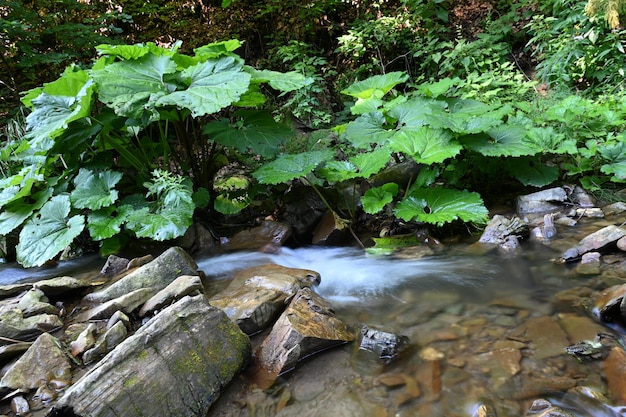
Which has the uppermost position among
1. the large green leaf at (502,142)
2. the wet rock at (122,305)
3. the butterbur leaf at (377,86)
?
the butterbur leaf at (377,86)

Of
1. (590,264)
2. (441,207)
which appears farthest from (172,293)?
(590,264)

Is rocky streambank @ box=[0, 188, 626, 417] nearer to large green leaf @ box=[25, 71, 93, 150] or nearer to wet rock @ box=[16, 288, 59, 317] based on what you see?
wet rock @ box=[16, 288, 59, 317]

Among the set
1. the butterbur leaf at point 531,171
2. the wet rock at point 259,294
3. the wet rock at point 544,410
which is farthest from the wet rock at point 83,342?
the butterbur leaf at point 531,171

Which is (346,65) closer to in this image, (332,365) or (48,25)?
(48,25)

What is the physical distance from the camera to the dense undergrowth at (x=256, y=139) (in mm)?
3129

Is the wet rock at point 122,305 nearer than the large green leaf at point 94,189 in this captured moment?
Yes

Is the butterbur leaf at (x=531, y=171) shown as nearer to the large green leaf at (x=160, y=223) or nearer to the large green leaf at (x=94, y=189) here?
the large green leaf at (x=160, y=223)

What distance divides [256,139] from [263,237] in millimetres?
975

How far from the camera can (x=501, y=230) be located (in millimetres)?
3299

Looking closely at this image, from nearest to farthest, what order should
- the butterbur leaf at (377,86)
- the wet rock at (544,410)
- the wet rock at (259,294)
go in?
the wet rock at (544,410) → the wet rock at (259,294) → the butterbur leaf at (377,86)

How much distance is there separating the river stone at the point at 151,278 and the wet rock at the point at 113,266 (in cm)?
47

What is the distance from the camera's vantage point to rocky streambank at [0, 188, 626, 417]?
1.63m

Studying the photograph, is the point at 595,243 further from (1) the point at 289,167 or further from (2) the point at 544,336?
(1) the point at 289,167

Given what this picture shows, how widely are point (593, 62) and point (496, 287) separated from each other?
4.35 m
